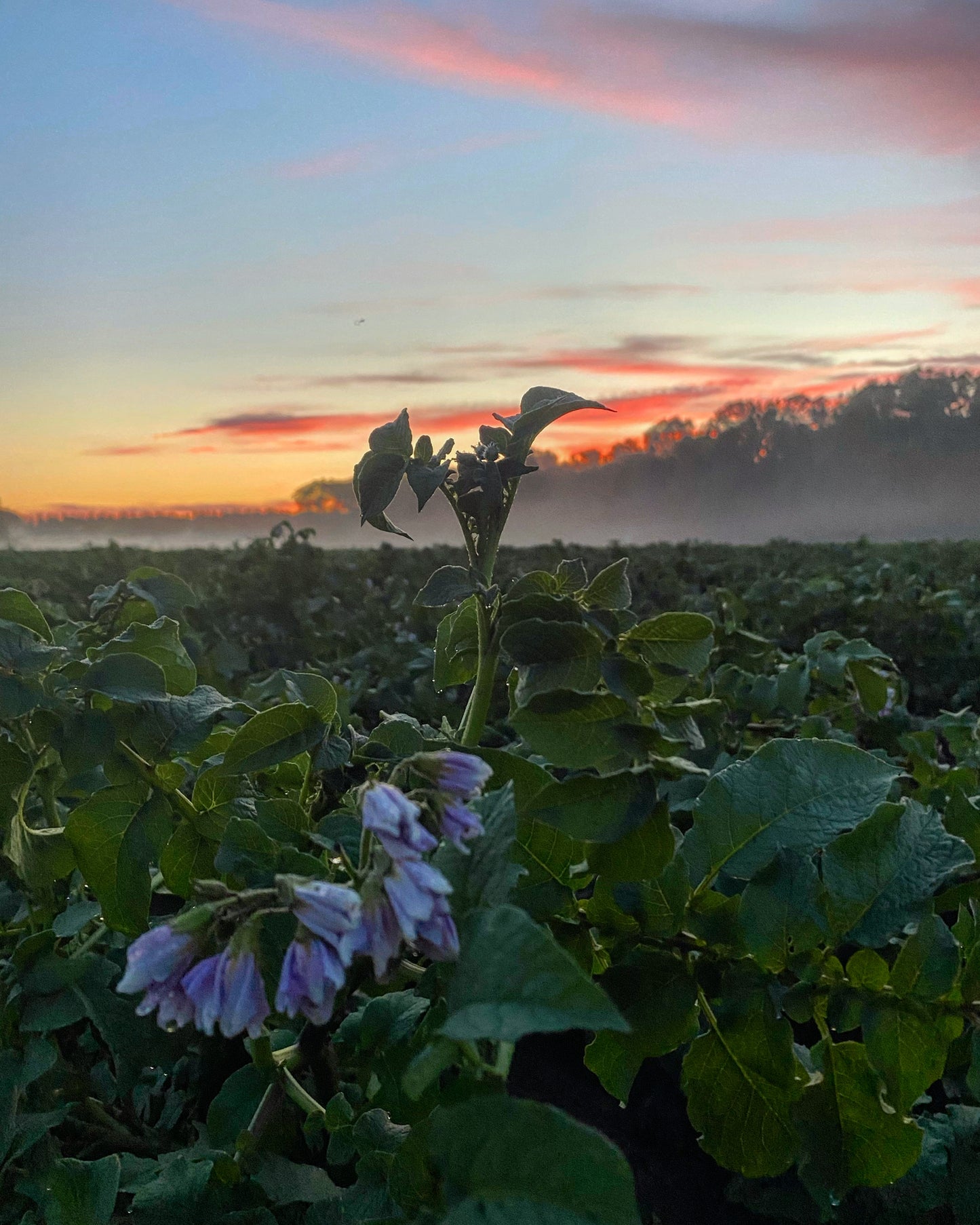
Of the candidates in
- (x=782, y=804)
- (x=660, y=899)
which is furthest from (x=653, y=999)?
(x=782, y=804)

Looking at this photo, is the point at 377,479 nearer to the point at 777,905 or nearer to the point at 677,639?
the point at 677,639

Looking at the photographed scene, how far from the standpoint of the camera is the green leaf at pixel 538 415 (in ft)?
3.59

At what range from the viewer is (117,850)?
1145 mm

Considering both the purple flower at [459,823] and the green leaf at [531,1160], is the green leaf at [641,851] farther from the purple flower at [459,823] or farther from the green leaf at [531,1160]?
the green leaf at [531,1160]

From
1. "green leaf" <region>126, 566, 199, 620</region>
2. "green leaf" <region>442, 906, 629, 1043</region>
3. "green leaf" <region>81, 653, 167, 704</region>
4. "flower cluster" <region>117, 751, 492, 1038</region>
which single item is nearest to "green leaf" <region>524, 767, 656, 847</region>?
"flower cluster" <region>117, 751, 492, 1038</region>

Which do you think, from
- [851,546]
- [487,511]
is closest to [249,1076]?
[487,511]

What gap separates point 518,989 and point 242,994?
253 millimetres

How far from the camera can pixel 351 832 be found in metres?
1.03

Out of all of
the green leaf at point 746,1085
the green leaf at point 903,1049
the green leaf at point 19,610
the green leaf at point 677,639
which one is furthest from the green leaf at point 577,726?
the green leaf at point 19,610

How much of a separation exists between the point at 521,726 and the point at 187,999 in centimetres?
37

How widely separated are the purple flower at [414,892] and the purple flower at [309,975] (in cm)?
7

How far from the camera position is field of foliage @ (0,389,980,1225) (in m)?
0.74

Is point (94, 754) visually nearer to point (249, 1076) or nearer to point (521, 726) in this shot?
point (249, 1076)

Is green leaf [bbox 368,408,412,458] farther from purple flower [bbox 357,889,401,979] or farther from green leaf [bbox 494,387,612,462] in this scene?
purple flower [bbox 357,889,401,979]
